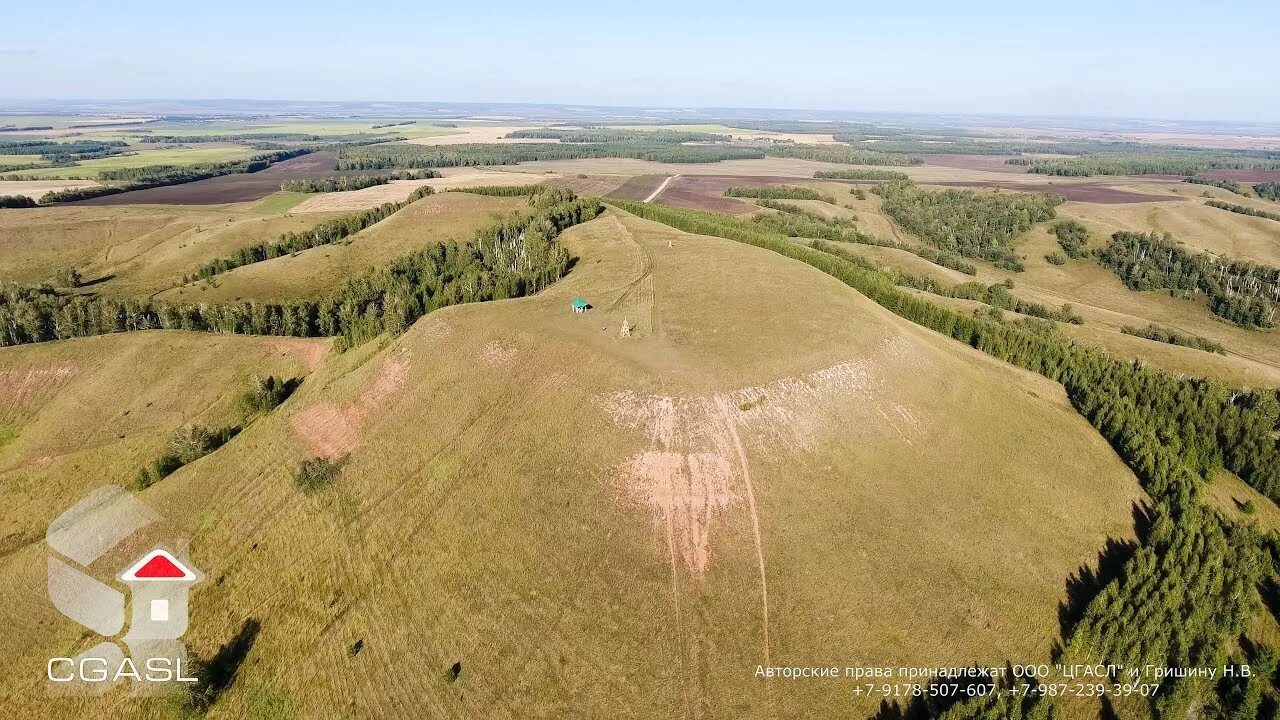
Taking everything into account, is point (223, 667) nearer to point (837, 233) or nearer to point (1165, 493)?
point (1165, 493)

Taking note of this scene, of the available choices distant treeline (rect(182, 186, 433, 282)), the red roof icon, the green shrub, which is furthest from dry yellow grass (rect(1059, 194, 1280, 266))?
the red roof icon

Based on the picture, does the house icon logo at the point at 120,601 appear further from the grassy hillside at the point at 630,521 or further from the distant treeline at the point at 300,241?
the distant treeline at the point at 300,241

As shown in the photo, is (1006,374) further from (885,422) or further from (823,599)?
(823,599)

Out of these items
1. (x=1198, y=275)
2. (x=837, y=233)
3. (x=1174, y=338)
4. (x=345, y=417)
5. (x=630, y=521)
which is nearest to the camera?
(x=630, y=521)

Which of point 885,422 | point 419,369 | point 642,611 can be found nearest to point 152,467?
point 419,369

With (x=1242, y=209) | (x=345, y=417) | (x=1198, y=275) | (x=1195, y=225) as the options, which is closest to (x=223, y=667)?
(x=345, y=417)

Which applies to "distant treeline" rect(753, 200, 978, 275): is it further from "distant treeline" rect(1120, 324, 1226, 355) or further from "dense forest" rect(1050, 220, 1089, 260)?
"distant treeline" rect(1120, 324, 1226, 355)

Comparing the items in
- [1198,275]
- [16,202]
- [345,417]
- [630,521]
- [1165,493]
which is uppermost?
[16,202]

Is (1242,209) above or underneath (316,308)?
above
